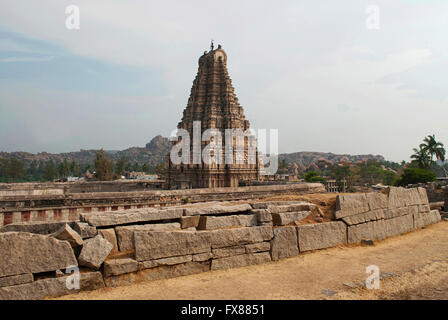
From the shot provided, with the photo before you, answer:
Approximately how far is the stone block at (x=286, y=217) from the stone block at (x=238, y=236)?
0.57 m

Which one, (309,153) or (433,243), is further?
(309,153)

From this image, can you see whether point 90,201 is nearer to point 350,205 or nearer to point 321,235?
point 321,235

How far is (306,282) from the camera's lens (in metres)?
5.03

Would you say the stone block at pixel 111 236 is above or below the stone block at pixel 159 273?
above

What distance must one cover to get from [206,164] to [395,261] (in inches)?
777

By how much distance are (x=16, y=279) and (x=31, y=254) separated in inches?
14.6

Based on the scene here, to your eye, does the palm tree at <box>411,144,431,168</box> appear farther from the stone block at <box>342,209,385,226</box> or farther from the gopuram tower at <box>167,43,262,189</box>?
the stone block at <box>342,209,385,226</box>

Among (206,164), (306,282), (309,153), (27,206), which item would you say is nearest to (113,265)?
(306,282)

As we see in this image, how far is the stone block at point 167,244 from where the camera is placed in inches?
198

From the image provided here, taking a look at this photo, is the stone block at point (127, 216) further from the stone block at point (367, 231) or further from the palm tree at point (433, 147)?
the palm tree at point (433, 147)

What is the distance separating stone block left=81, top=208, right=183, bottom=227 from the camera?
541 cm

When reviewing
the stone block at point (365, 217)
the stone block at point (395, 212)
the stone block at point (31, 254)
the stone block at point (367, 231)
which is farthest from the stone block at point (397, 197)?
the stone block at point (31, 254)
